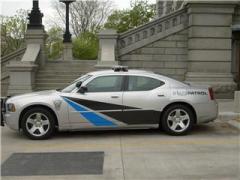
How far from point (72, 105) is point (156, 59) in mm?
7868

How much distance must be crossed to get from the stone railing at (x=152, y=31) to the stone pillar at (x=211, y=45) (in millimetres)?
522

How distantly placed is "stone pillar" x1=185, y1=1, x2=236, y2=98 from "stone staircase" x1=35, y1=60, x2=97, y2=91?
3.91m

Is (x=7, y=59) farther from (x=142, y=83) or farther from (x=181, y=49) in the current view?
(x=142, y=83)

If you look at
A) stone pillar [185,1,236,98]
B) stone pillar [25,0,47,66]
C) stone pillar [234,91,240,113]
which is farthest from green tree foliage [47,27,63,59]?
stone pillar [234,91,240,113]

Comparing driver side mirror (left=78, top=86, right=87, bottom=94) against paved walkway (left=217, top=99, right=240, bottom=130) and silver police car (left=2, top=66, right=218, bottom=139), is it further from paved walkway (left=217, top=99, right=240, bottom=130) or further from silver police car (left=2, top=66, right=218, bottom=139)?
paved walkway (left=217, top=99, right=240, bottom=130)

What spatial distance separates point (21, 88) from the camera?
50.1 feet

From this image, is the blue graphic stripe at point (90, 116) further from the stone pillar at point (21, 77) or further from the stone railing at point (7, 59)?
the stone railing at point (7, 59)

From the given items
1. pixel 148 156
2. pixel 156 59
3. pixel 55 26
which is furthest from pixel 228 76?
pixel 55 26

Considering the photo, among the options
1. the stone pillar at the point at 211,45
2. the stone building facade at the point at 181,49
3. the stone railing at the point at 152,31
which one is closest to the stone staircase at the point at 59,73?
the stone building facade at the point at 181,49

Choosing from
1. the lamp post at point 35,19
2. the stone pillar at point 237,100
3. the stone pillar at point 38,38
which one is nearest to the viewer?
the stone pillar at point 237,100

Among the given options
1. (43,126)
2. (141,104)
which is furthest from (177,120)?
(43,126)

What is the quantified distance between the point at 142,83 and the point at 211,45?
7352 mm

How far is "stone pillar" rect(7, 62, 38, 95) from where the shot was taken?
15242 millimetres

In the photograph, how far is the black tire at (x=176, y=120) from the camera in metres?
9.56
